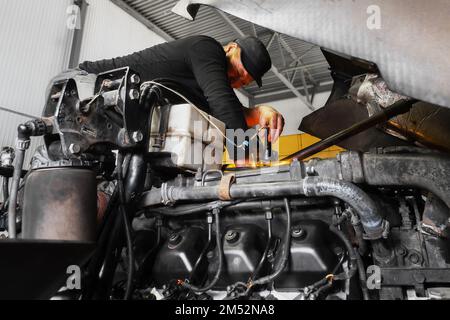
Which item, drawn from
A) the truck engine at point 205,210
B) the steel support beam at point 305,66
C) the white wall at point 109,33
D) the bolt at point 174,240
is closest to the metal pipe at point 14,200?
the truck engine at point 205,210

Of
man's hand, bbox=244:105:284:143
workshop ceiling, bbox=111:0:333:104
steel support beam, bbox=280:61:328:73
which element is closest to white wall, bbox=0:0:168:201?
workshop ceiling, bbox=111:0:333:104

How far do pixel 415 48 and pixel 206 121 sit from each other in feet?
2.93

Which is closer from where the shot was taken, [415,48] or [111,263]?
[415,48]

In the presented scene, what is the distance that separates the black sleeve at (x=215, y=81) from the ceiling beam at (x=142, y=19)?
178 inches

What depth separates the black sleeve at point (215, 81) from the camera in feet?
5.32

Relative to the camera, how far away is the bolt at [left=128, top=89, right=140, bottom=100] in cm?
126

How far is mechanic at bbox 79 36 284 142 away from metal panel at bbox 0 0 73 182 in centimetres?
215

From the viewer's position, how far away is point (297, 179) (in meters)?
1.23

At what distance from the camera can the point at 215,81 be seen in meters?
1.68

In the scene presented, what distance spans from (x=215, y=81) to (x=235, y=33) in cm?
514

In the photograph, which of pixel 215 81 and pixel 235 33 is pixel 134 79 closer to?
pixel 215 81

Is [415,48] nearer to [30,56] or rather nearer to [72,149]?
[72,149]
